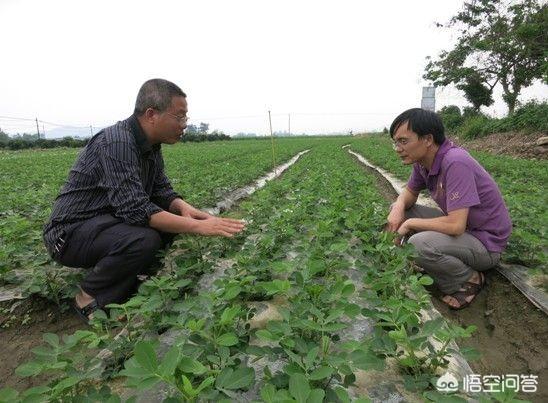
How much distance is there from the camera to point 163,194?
3582 mm

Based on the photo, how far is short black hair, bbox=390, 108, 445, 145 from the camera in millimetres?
2879

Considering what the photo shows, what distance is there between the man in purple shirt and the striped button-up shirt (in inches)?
75.0

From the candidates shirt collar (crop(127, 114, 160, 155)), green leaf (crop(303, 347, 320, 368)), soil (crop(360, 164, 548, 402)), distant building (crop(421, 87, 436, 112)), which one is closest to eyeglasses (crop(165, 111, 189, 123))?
shirt collar (crop(127, 114, 160, 155))

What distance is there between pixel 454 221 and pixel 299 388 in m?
2.04

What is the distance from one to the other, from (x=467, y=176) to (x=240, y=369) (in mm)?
2185

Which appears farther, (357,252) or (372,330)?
(357,252)

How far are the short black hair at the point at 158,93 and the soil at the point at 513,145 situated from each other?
42.4ft

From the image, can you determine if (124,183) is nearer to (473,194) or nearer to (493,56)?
(473,194)

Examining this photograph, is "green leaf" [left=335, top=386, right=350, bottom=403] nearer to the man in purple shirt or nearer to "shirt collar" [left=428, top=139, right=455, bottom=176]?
the man in purple shirt

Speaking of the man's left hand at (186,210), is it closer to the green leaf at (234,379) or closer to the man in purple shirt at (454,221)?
the man in purple shirt at (454,221)

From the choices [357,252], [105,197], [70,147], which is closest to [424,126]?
[357,252]

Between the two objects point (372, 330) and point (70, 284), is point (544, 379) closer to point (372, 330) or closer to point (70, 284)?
point (372, 330)

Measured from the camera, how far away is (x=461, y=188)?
9.11 ft

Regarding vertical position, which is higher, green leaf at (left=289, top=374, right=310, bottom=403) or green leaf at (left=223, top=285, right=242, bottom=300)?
green leaf at (left=223, top=285, right=242, bottom=300)
